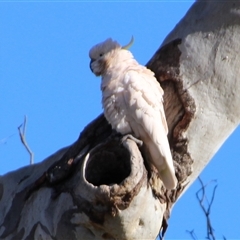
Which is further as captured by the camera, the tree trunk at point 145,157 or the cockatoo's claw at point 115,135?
the cockatoo's claw at point 115,135

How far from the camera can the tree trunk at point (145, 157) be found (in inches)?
94.2

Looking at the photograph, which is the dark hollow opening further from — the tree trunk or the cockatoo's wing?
the cockatoo's wing

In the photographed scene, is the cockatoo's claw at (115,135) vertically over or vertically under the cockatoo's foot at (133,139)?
over

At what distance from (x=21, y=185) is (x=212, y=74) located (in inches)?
30.2

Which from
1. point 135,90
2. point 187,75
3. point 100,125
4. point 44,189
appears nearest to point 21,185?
point 44,189

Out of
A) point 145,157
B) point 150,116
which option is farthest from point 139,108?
point 145,157

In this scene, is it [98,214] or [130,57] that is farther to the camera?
[130,57]

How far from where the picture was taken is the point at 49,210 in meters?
2.49

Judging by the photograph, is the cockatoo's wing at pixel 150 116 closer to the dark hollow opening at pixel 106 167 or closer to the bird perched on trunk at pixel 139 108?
the bird perched on trunk at pixel 139 108

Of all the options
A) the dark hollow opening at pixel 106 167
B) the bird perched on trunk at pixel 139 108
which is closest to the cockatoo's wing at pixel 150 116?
the bird perched on trunk at pixel 139 108

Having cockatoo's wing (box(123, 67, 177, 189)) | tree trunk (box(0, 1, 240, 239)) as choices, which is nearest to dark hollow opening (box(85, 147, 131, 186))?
tree trunk (box(0, 1, 240, 239))

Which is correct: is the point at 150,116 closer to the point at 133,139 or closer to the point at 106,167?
the point at 133,139

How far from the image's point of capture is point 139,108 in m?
2.59

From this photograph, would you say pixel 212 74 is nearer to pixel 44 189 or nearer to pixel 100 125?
pixel 100 125
